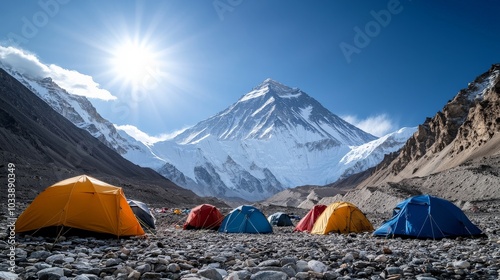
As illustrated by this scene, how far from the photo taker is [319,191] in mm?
125312

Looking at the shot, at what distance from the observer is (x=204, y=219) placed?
2077 cm

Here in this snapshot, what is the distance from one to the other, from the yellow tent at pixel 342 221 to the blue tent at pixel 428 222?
3.30m

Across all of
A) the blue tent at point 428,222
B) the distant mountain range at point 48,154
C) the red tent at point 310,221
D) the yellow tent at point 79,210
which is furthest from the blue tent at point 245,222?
the distant mountain range at point 48,154

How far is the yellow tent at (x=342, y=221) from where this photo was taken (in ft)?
56.5

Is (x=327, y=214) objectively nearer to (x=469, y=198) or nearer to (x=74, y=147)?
(x=469, y=198)

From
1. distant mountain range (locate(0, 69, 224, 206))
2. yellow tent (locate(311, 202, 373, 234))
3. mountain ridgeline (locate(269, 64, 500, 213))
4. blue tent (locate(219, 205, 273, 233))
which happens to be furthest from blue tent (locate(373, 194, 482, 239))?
distant mountain range (locate(0, 69, 224, 206))

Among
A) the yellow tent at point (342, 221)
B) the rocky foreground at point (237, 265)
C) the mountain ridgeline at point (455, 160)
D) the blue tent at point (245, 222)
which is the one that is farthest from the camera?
the mountain ridgeline at point (455, 160)

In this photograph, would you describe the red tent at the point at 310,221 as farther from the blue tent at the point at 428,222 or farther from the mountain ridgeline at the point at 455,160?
the mountain ridgeline at the point at 455,160

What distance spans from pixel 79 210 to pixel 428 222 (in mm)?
12750

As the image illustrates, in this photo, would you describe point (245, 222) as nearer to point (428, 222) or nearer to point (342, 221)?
point (342, 221)

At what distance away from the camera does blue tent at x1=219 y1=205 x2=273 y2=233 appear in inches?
712

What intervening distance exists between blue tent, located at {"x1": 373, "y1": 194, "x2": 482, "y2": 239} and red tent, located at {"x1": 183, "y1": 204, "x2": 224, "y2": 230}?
33.2 ft

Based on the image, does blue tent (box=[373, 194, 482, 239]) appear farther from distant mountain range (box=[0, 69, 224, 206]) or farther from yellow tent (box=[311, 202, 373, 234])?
distant mountain range (box=[0, 69, 224, 206])

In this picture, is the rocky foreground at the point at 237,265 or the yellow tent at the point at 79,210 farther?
the yellow tent at the point at 79,210
